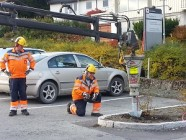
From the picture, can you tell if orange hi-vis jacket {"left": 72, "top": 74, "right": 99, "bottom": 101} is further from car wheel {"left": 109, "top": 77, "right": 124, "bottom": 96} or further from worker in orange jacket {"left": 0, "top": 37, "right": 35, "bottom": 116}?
car wheel {"left": 109, "top": 77, "right": 124, "bottom": 96}

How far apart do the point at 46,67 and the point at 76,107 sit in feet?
8.94

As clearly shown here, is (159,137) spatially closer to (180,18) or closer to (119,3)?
(180,18)

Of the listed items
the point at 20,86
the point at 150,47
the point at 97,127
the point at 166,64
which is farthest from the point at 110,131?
the point at 150,47

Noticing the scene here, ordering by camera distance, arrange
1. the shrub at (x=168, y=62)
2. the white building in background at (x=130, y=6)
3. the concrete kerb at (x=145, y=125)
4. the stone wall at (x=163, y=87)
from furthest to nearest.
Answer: the white building in background at (x=130, y=6)
the shrub at (x=168, y=62)
the stone wall at (x=163, y=87)
the concrete kerb at (x=145, y=125)

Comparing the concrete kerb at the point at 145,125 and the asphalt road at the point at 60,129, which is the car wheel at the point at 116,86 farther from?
the concrete kerb at the point at 145,125

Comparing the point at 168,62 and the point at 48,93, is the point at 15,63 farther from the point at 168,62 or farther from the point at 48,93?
the point at 168,62

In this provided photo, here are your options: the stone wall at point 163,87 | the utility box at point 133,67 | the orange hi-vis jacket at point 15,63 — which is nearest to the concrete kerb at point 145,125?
the utility box at point 133,67

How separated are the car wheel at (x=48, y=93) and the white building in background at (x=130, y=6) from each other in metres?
25.4

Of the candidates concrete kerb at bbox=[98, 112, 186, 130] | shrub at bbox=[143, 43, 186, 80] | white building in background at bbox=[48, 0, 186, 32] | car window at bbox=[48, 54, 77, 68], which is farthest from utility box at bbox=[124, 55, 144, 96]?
white building in background at bbox=[48, 0, 186, 32]

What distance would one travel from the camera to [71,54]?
47.9 ft

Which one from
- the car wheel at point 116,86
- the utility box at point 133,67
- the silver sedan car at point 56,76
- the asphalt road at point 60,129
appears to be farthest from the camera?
the car wheel at point 116,86

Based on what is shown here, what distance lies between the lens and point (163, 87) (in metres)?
16.4

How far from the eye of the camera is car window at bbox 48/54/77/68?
13919mm

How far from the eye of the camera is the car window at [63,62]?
13919 millimetres
